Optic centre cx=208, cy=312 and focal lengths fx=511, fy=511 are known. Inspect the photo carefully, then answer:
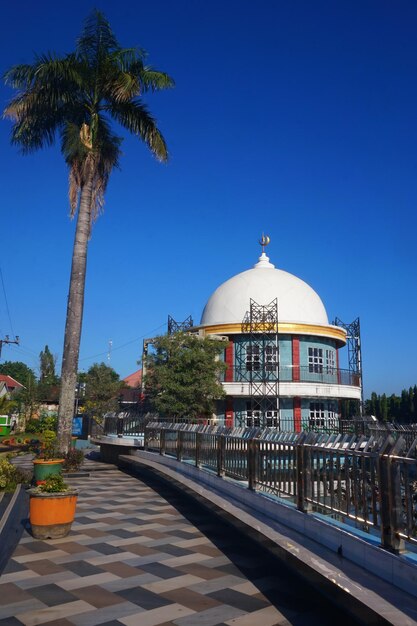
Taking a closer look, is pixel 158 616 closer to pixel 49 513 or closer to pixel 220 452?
pixel 49 513

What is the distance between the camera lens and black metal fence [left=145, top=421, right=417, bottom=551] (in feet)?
13.7

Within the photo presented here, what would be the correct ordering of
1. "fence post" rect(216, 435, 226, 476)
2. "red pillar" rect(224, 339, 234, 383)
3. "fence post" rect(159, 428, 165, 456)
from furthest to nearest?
"red pillar" rect(224, 339, 234, 383), "fence post" rect(159, 428, 165, 456), "fence post" rect(216, 435, 226, 476)

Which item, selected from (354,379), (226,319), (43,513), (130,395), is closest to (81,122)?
(43,513)

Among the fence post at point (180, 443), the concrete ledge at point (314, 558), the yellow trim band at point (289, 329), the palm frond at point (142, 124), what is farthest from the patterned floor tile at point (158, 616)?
the yellow trim band at point (289, 329)

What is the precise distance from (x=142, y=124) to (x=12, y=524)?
531 inches

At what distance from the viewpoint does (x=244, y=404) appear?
33.1 meters

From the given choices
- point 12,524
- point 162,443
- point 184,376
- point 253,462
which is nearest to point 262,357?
point 184,376

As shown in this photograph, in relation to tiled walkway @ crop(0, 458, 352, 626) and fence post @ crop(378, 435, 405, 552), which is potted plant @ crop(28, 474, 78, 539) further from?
fence post @ crop(378, 435, 405, 552)

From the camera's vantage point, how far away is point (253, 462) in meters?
7.89

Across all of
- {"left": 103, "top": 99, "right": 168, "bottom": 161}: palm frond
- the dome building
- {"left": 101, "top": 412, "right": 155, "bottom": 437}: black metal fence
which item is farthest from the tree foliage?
{"left": 103, "top": 99, "right": 168, "bottom": 161}: palm frond

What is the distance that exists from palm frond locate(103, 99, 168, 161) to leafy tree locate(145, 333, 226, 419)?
12542mm

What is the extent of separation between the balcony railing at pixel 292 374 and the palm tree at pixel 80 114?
1738cm

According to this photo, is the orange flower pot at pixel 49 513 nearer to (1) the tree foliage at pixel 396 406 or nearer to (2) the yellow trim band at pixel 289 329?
(2) the yellow trim band at pixel 289 329

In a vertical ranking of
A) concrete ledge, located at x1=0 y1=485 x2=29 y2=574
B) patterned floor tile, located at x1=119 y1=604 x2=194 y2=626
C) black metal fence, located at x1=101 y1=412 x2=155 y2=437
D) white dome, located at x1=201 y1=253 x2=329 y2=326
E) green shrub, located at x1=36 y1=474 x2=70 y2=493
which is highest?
white dome, located at x1=201 y1=253 x2=329 y2=326
